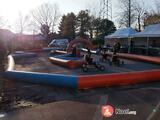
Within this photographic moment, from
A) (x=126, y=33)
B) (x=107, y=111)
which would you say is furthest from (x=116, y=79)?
(x=126, y=33)

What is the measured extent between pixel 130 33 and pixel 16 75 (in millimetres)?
21671

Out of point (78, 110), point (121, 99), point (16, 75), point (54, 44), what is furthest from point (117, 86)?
point (54, 44)

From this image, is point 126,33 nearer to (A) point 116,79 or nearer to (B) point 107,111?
(A) point 116,79

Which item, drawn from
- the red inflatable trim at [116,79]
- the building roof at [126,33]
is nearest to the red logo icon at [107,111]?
the red inflatable trim at [116,79]

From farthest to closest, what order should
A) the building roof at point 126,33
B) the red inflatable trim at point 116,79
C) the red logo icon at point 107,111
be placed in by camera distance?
the building roof at point 126,33
the red inflatable trim at point 116,79
the red logo icon at point 107,111

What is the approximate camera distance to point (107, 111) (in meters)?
7.39

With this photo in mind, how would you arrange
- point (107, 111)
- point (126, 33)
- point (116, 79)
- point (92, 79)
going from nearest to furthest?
1. point (107, 111)
2. point (92, 79)
3. point (116, 79)
4. point (126, 33)

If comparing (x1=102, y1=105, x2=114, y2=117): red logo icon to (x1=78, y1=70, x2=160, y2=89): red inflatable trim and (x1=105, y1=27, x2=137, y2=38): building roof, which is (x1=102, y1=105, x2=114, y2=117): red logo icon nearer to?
(x1=78, y1=70, x2=160, y2=89): red inflatable trim

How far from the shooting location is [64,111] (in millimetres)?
7578

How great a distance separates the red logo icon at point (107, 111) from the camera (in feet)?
23.2

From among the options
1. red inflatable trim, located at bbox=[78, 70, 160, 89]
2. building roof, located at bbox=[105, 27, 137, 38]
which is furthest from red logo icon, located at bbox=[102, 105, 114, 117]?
building roof, located at bbox=[105, 27, 137, 38]

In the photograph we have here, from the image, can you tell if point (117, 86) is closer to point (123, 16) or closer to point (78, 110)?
point (78, 110)

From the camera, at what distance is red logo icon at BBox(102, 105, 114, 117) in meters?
7.07

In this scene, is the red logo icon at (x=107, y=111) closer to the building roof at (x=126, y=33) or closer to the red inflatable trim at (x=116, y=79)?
the red inflatable trim at (x=116, y=79)
